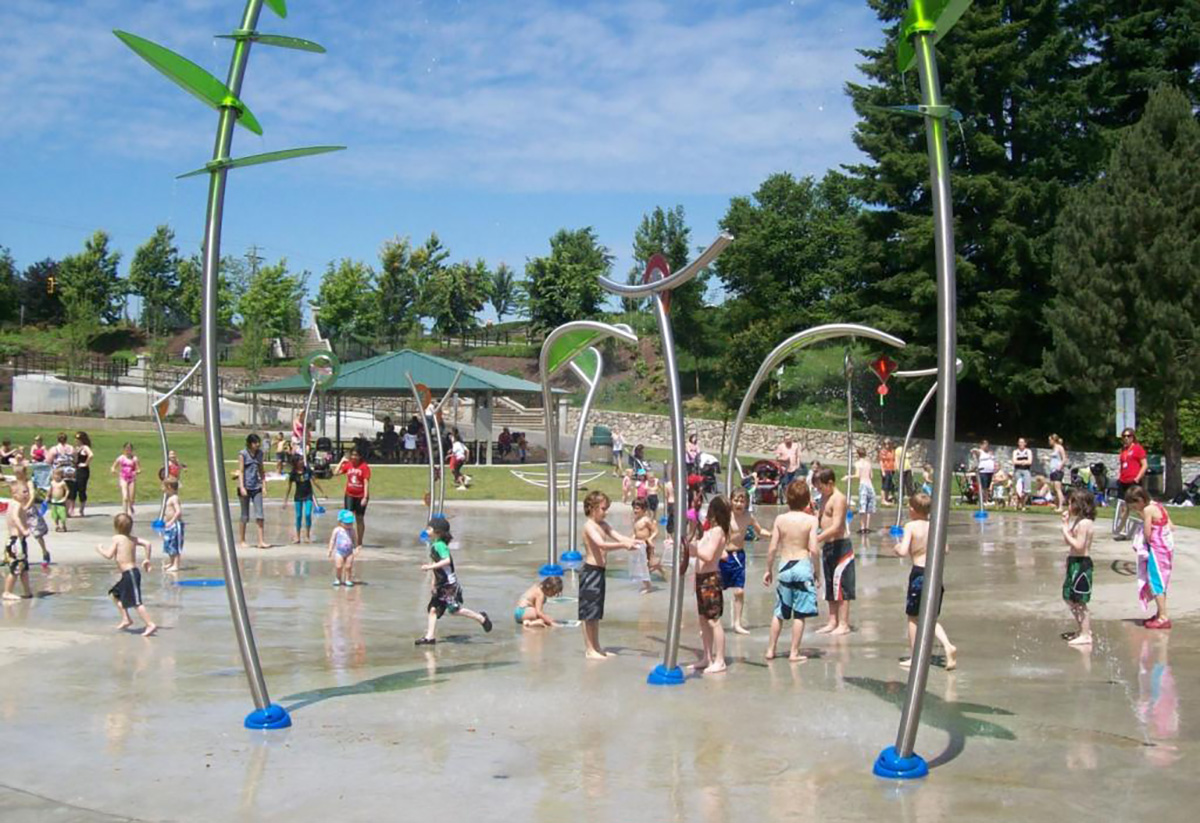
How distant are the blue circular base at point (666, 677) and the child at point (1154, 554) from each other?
533 centimetres

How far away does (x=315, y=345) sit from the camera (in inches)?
3413

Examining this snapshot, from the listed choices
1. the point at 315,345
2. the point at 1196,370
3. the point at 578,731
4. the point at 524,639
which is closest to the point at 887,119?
the point at 1196,370

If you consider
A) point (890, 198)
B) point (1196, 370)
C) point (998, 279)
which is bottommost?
point (1196, 370)

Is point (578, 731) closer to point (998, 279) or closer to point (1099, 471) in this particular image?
point (1099, 471)

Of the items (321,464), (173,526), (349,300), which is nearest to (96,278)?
(349,300)

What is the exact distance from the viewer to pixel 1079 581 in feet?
35.9

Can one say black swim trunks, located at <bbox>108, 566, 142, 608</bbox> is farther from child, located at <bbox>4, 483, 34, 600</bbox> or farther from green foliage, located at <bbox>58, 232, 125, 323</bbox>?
green foliage, located at <bbox>58, 232, 125, 323</bbox>

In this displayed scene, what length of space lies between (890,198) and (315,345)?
52.5 metres

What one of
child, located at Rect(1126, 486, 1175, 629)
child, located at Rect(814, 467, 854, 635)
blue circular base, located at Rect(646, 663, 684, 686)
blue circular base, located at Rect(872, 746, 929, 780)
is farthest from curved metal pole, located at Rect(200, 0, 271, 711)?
child, located at Rect(1126, 486, 1175, 629)

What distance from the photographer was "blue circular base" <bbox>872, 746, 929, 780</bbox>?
683 centimetres

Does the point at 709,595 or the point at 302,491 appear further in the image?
the point at 302,491

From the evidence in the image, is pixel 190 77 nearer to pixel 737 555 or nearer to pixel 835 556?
pixel 737 555

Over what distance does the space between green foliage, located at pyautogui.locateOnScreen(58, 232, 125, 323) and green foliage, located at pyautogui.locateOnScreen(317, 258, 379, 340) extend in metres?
16.5

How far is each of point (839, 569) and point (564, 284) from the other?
67.1 m
